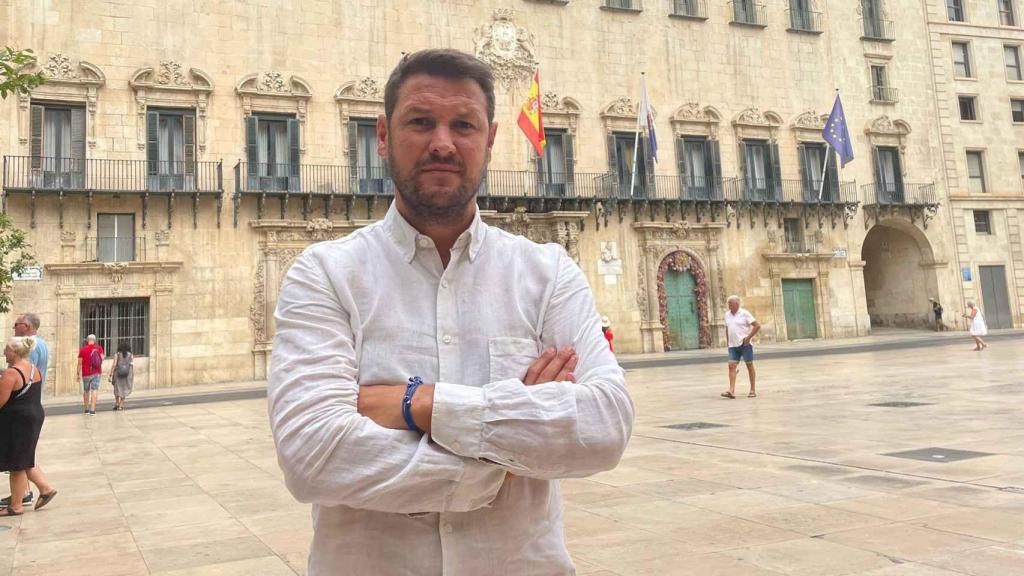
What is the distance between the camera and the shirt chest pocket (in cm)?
162

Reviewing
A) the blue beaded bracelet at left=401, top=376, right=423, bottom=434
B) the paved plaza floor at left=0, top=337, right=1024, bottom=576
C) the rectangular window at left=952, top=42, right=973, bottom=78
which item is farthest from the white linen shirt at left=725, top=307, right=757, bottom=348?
the rectangular window at left=952, top=42, right=973, bottom=78

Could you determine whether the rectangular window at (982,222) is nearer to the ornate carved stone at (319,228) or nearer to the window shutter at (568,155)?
the window shutter at (568,155)

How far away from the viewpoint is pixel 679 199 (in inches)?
1060

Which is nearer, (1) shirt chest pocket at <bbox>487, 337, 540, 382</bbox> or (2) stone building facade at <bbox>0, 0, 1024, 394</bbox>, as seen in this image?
(1) shirt chest pocket at <bbox>487, 337, 540, 382</bbox>

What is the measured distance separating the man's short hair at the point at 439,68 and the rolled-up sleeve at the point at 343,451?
0.62 metres

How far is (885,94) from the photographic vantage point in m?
31.7

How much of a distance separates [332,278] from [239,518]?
4.30 m

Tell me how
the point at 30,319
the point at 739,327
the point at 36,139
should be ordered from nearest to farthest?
the point at 30,319
the point at 739,327
the point at 36,139

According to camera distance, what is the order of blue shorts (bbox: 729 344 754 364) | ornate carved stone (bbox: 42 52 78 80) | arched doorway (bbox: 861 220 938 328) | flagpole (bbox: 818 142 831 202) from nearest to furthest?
blue shorts (bbox: 729 344 754 364) < ornate carved stone (bbox: 42 52 78 80) < flagpole (bbox: 818 142 831 202) < arched doorway (bbox: 861 220 938 328)

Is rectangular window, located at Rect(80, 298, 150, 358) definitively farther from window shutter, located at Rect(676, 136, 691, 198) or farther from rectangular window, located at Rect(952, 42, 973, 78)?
rectangular window, located at Rect(952, 42, 973, 78)

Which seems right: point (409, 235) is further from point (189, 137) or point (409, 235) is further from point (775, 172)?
point (775, 172)

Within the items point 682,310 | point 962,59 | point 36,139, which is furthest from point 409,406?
point 962,59

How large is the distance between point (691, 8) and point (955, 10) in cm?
1515

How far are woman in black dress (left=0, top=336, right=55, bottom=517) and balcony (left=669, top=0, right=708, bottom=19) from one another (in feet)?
91.2
